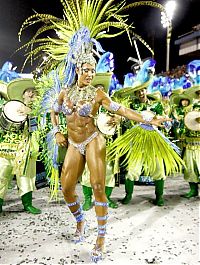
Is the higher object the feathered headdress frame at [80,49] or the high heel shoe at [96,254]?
the feathered headdress frame at [80,49]

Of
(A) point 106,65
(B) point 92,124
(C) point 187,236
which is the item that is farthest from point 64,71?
(C) point 187,236

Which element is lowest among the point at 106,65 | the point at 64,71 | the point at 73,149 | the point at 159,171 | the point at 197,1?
the point at 159,171

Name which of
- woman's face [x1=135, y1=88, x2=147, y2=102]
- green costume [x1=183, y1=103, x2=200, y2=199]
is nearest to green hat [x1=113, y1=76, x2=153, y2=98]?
woman's face [x1=135, y1=88, x2=147, y2=102]

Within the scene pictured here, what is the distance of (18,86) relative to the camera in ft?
12.7

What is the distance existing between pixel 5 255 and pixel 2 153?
1395 millimetres

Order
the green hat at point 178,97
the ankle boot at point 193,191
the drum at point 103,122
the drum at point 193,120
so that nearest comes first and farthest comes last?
the drum at point 103,122 < the drum at point 193,120 < the green hat at point 178,97 < the ankle boot at point 193,191

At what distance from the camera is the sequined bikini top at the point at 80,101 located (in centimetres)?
Result: 289

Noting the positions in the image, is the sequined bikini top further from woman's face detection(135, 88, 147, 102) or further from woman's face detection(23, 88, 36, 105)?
woman's face detection(135, 88, 147, 102)

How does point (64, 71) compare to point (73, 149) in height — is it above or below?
above

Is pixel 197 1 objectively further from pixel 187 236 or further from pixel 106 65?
pixel 187 236

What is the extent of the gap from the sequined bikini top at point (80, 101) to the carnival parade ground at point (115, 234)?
51.3 inches

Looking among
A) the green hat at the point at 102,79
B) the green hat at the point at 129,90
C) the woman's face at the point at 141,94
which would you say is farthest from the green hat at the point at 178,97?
the green hat at the point at 102,79

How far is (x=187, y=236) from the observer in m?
3.63

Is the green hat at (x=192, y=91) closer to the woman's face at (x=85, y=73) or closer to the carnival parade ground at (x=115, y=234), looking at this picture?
the carnival parade ground at (x=115, y=234)
